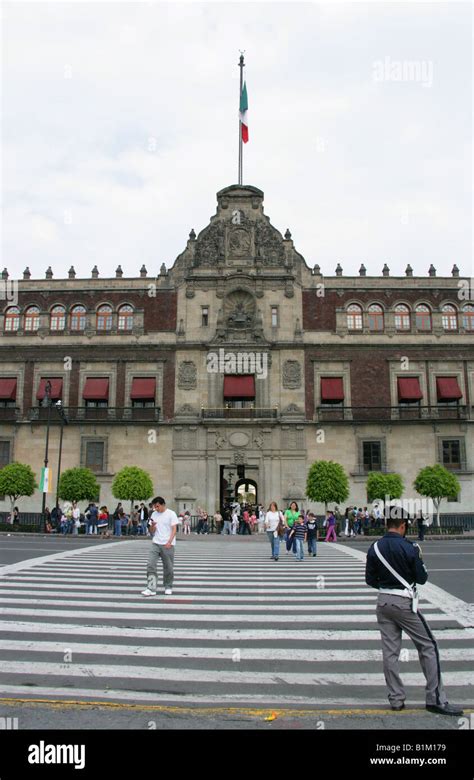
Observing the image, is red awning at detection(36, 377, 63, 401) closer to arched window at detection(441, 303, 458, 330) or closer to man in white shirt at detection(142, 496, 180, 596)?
arched window at detection(441, 303, 458, 330)

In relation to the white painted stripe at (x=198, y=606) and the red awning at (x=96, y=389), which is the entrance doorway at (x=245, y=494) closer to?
the red awning at (x=96, y=389)

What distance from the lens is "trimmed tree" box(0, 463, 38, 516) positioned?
36.3 meters

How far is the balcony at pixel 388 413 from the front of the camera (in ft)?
131

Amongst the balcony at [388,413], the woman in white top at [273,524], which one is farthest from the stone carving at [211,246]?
the woman in white top at [273,524]

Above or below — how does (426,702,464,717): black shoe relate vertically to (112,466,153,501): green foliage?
below

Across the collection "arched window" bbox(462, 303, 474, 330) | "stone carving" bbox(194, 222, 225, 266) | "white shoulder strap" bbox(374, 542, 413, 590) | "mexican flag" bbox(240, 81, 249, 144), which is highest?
"mexican flag" bbox(240, 81, 249, 144)

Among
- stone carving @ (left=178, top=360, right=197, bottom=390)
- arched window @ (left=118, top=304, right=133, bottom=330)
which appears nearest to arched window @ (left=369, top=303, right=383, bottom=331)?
stone carving @ (left=178, top=360, right=197, bottom=390)

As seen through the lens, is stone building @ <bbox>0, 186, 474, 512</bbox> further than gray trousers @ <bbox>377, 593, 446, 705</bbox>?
Yes

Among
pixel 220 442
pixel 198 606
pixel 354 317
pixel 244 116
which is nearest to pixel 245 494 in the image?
pixel 220 442

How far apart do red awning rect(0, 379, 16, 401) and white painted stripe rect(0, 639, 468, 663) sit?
35266 mm

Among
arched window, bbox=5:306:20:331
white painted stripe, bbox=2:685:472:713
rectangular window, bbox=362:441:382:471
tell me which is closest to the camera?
white painted stripe, bbox=2:685:472:713

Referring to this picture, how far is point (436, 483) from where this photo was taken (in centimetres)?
3472

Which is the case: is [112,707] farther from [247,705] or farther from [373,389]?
[373,389]

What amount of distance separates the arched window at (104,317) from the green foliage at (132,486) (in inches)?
432
